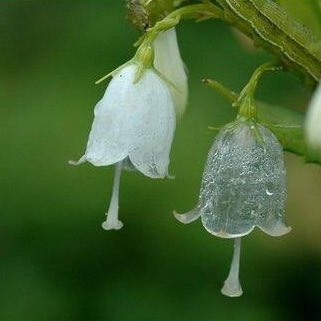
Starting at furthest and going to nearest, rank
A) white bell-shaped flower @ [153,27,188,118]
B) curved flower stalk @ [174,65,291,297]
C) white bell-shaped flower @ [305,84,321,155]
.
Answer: white bell-shaped flower @ [153,27,188,118] < curved flower stalk @ [174,65,291,297] < white bell-shaped flower @ [305,84,321,155]

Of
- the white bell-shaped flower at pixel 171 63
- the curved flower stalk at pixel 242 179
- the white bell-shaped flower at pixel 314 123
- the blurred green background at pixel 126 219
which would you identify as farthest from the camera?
the blurred green background at pixel 126 219

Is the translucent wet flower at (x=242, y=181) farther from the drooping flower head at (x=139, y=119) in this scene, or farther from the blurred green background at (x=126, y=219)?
the blurred green background at (x=126, y=219)

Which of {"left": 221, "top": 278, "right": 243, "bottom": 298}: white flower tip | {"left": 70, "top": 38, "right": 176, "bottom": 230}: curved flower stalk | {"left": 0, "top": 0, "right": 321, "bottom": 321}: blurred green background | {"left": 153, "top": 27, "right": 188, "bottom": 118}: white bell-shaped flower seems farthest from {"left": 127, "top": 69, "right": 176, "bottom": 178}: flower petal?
{"left": 0, "top": 0, "right": 321, "bottom": 321}: blurred green background

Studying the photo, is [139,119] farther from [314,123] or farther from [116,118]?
[314,123]

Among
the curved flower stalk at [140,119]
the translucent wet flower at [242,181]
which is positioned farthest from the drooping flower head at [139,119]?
the translucent wet flower at [242,181]

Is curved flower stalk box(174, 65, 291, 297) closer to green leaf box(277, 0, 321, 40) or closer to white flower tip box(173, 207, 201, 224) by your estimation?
white flower tip box(173, 207, 201, 224)

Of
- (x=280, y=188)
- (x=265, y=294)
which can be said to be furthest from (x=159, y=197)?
(x=280, y=188)
